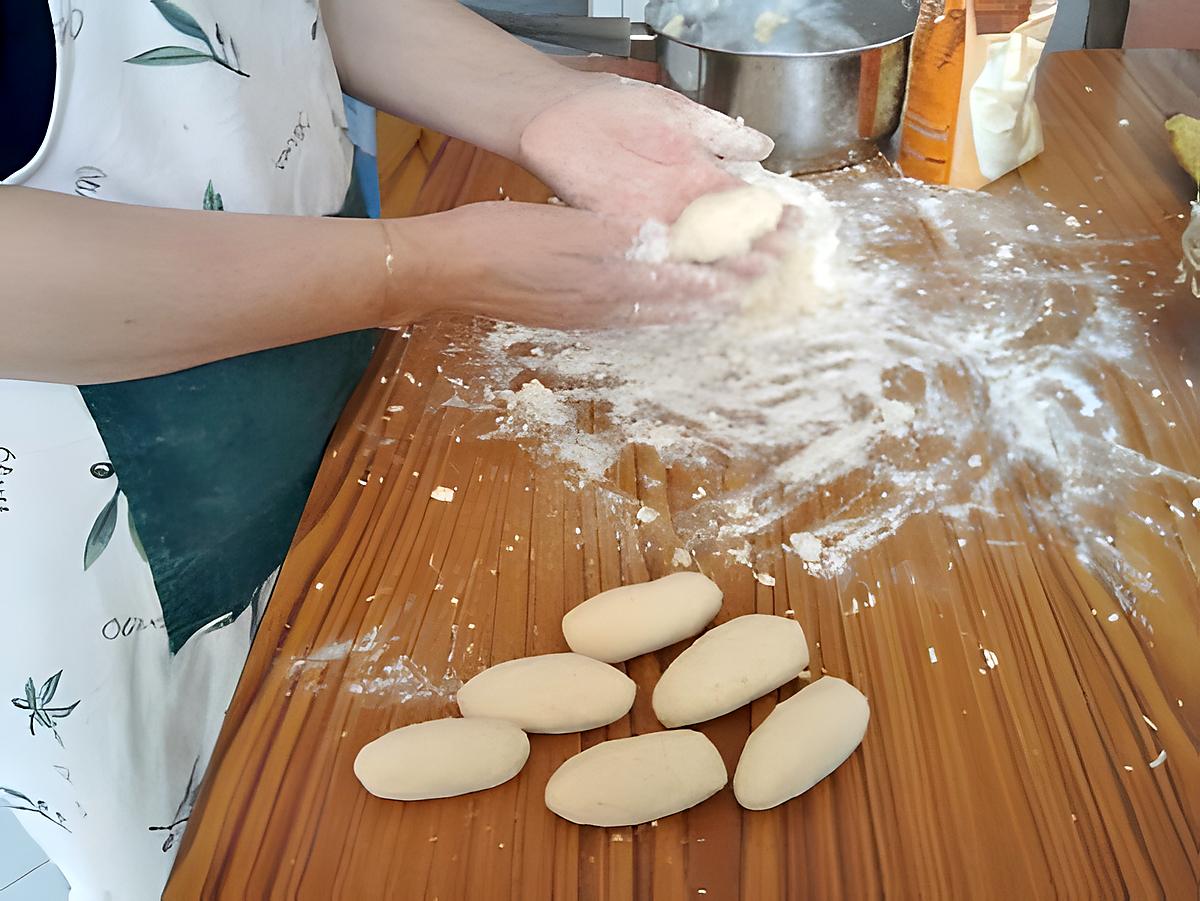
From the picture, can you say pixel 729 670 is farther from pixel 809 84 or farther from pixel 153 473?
pixel 809 84

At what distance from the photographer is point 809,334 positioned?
2.90ft

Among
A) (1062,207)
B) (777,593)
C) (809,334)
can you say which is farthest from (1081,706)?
(1062,207)

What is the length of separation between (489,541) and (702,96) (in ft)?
1.99

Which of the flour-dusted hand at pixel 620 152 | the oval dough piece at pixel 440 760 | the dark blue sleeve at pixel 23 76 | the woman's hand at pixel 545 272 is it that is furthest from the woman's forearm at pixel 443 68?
the oval dough piece at pixel 440 760

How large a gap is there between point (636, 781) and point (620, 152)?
1.78ft

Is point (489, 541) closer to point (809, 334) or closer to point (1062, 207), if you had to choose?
point (809, 334)

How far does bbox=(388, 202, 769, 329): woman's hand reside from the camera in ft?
2.35

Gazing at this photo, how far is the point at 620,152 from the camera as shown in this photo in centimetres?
86

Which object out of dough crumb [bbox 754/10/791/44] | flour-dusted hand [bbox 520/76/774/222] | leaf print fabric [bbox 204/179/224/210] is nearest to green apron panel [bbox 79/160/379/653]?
leaf print fabric [bbox 204/179/224/210]

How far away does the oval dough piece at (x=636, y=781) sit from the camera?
1.65 feet

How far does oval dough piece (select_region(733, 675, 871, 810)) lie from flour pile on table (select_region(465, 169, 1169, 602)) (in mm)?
128

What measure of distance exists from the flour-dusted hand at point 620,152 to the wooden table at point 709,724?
216 millimetres

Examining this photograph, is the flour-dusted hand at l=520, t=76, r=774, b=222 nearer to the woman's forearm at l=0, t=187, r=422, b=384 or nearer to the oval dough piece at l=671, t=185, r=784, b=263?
the oval dough piece at l=671, t=185, r=784, b=263

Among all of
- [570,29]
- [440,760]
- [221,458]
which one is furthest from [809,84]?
[440,760]
